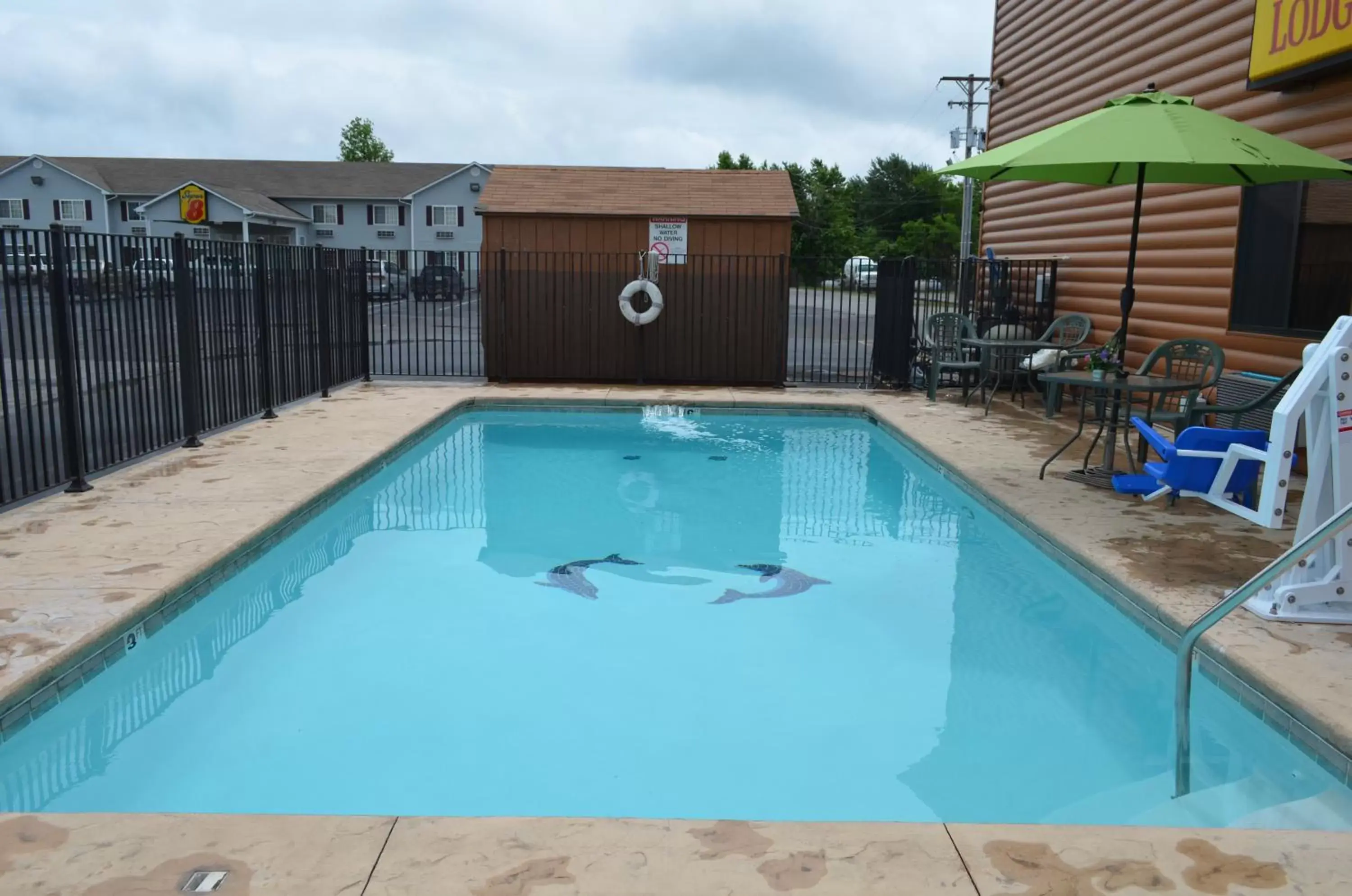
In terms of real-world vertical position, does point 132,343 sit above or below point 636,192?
below

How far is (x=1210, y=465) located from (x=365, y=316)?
8.38 metres

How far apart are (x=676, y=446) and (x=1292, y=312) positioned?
4545mm

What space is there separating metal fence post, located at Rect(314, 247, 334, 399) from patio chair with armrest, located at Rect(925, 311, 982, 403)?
230 inches

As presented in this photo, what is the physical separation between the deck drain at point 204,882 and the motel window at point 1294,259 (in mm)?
6438

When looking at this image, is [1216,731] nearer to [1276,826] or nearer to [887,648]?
[1276,826]

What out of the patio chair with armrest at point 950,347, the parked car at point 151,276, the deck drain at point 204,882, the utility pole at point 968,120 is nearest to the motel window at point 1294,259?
the patio chair with armrest at point 950,347

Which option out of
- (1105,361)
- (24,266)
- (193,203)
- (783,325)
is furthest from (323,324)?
(193,203)

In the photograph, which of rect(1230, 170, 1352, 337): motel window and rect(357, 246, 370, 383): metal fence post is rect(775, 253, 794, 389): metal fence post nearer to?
rect(357, 246, 370, 383): metal fence post

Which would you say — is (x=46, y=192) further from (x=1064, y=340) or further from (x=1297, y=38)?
(x=1297, y=38)

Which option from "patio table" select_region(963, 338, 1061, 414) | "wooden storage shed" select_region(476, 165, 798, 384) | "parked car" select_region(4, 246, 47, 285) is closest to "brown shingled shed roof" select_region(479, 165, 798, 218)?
"wooden storage shed" select_region(476, 165, 798, 384)

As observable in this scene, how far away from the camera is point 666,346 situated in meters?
11.2

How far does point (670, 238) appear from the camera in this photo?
36.5 feet

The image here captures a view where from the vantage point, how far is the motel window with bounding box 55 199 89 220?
37406mm

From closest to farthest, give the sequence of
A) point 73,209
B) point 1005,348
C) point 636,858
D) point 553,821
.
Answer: point 636,858 → point 553,821 → point 1005,348 → point 73,209
